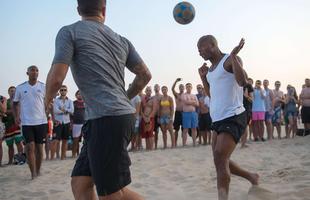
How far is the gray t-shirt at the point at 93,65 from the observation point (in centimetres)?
Result: 234

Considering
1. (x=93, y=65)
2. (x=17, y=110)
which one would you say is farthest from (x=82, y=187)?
(x=17, y=110)

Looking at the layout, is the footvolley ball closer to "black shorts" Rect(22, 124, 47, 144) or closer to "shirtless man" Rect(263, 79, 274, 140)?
"black shorts" Rect(22, 124, 47, 144)

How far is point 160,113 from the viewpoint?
11.1m

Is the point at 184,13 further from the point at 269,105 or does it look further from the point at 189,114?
the point at 269,105

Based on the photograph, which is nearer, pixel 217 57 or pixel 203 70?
pixel 217 57

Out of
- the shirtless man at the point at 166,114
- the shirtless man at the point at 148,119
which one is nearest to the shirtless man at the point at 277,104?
the shirtless man at the point at 166,114

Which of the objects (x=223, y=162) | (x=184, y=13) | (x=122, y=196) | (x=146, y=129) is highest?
(x=184, y=13)

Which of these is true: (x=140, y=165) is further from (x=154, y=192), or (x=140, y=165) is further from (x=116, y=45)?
(x=116, y=45)

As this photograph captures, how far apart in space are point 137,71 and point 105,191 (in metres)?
0.89

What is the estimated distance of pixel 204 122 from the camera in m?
11.4

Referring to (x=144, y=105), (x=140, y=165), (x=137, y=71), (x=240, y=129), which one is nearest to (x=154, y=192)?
(x=240, y=129)

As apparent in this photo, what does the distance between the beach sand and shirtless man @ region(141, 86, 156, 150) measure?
252 centimetres

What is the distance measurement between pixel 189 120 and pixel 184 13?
16.4 ft

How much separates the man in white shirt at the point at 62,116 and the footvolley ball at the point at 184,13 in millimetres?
4164
